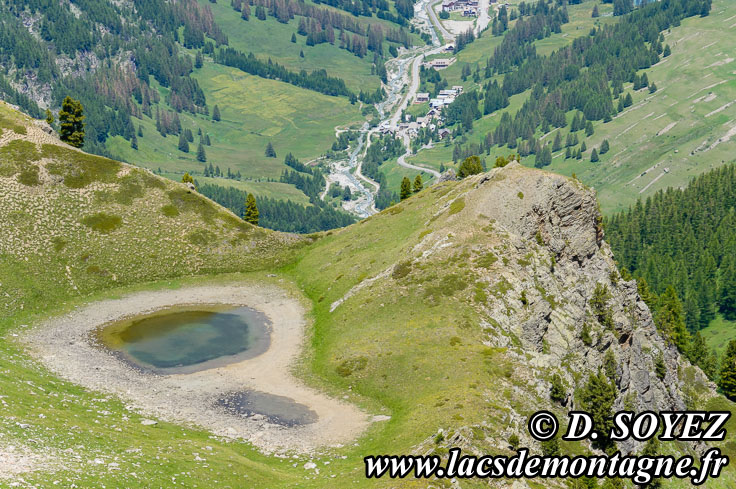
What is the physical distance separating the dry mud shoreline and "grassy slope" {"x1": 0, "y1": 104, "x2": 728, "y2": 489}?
8.51 ft

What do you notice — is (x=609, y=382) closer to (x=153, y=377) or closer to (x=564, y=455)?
(x=564, y=455)

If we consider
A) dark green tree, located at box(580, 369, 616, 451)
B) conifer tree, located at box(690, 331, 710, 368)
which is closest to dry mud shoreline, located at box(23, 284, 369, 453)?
dark green tree, located at box(580, 369, 616, 451)

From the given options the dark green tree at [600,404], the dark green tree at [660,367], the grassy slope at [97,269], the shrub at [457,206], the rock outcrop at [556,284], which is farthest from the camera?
the dark green tree at [660,367]

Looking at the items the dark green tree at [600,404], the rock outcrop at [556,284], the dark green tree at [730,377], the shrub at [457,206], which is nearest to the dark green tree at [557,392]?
the rock outcrop at [556,284]

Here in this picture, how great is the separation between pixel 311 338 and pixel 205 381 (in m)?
20.0

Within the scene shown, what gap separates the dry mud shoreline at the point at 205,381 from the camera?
71562 mm

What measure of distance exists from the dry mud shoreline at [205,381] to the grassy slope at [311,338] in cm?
259

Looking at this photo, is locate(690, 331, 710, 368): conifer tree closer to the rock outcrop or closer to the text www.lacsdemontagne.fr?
the rock outcrop

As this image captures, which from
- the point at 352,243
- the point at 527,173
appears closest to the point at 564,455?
the point at 527,173

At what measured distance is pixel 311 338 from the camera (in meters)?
100

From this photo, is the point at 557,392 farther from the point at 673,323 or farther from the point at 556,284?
the point at 673,323

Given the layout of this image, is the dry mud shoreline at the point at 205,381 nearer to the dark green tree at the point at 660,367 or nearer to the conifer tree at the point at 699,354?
the dark green tree at the point at 660,367

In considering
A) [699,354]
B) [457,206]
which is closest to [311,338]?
[457,206]

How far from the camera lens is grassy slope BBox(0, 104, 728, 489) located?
2299 inches
